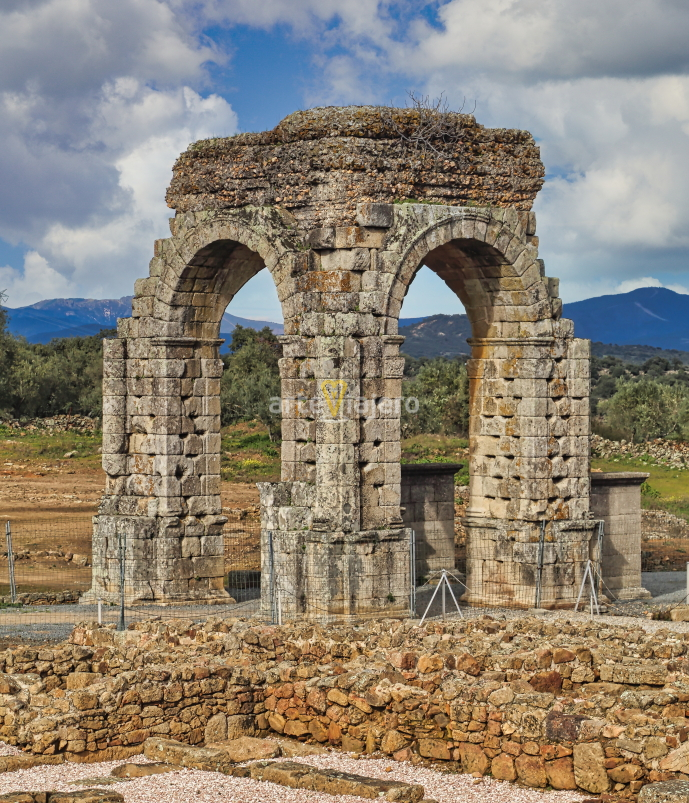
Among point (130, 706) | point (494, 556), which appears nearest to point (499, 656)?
point (130, 706)

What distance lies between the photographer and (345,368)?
15.4 meters

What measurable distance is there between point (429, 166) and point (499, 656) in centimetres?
631

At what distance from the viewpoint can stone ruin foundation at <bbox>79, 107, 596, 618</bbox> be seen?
51.0 feet

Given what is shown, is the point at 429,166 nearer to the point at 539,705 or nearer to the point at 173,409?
the point at 173,409

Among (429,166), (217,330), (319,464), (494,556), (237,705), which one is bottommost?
(237,705)

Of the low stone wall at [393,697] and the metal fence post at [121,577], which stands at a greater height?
the metal fence post at [121,577]

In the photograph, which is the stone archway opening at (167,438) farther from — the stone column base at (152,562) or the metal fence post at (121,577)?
A: the metal fence post at (121,577)

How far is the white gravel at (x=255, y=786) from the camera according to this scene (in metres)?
9.98

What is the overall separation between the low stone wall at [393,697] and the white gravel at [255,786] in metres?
0.24

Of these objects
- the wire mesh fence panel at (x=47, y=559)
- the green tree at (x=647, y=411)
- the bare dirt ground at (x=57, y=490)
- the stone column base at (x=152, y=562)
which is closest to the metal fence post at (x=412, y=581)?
the stone column base at (x=152, y=562)

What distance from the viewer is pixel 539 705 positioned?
10758 mm

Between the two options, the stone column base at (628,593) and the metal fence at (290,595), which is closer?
the metal fence at (290,595)

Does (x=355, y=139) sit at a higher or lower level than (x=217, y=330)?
higher

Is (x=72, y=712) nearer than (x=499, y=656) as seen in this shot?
Yes
